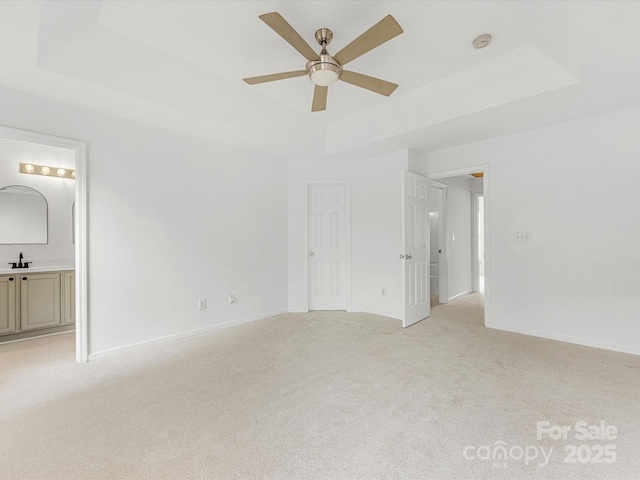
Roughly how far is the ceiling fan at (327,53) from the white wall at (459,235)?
3602 millimetres

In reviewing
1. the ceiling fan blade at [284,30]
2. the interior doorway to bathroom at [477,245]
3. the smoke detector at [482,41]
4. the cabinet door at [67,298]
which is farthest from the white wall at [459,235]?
the cabinet door at [67,298]

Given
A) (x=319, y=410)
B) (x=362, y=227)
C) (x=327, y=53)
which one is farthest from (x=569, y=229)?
(x=319, y=410)

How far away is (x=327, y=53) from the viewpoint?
86.0 inches

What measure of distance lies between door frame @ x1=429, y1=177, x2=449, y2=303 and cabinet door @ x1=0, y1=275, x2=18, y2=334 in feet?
19.5

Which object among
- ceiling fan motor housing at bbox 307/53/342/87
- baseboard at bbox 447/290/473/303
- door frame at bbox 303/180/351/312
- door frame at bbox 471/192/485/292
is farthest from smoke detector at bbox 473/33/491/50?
door frame at bbox 471/192/485/292

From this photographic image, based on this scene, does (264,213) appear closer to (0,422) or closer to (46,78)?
(46,78)

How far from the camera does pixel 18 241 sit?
3.93 metres

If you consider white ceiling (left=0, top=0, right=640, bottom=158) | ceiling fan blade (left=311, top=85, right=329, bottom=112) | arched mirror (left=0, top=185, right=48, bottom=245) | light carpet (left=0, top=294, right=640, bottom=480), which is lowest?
light carpet (left=0, top=294, right=640, bottom=480)

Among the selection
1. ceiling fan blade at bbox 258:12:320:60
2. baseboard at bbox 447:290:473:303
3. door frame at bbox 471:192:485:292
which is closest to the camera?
ceiling fan blade at bbox 258:12:320:60

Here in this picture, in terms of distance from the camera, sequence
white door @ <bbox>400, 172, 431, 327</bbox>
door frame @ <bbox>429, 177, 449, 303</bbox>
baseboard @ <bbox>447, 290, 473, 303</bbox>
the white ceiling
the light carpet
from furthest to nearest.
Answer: baseboard @ <bbox>447, 290, 473, 303</bbox>, door frame @ <bbox>429, 177, 449, 303</bbox>, white door @ <bbox>400, 172, 431, 327</bbox>, the white ceiling, the light carpet

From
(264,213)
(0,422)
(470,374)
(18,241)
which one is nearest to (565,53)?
(470,374)

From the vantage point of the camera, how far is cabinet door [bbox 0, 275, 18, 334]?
11.3 feet

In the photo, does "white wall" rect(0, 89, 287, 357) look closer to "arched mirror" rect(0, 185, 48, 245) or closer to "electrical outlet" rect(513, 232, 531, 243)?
"arched mirror" rect(0, 185, 48, 245)

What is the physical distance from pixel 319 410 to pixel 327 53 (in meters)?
2.50
